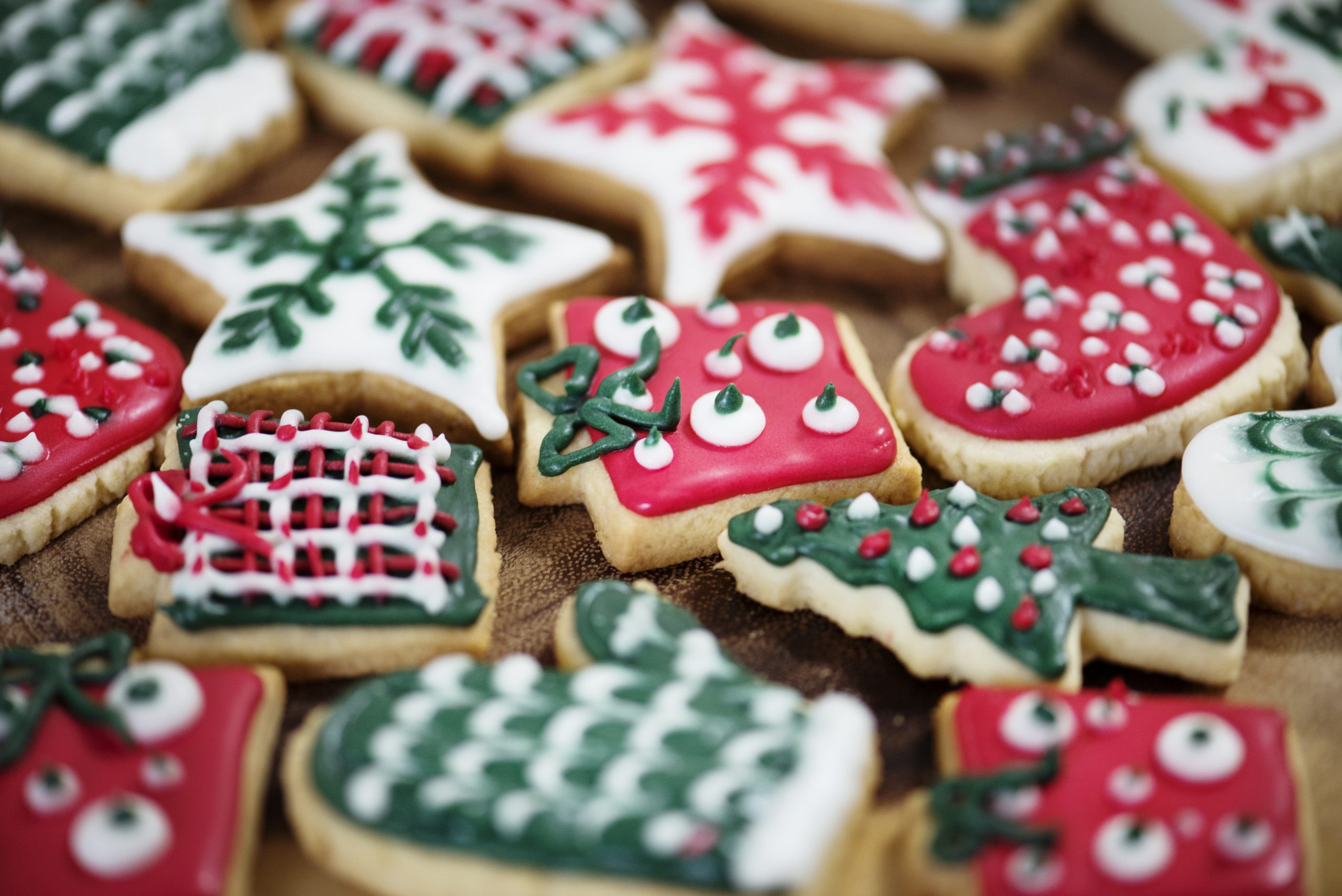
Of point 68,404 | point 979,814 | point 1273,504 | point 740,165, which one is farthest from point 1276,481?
point 68,404

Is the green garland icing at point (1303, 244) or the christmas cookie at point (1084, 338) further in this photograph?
the green garland icing at point (1303, 244)

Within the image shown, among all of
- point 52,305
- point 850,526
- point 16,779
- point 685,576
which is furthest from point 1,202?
point 850,526

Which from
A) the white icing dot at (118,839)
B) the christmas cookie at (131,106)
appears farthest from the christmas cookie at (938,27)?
the white icing dot at (118,839)

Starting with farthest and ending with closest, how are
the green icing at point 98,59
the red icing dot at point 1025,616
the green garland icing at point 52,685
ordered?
1. the green icing at point 98,59
2. the red icing dot at point 1025,616
3. the green garland icing at point 52,685

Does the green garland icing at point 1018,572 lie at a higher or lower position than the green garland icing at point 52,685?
higher

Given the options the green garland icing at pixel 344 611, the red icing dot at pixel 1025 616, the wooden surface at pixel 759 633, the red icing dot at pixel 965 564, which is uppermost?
the red icing dot at pixel 965 564

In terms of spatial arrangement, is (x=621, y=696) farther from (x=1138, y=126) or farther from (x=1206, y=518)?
(x=1138, y=126)

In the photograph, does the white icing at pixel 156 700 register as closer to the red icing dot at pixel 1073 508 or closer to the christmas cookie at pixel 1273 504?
the red icing dot at pixel 1073 508

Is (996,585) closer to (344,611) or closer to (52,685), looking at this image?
(344,611)
